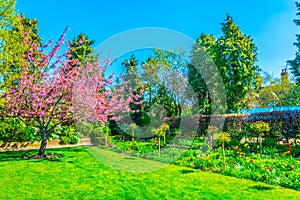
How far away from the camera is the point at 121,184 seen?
5043mm

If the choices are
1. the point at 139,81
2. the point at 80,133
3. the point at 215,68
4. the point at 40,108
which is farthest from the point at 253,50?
the point at 40,108

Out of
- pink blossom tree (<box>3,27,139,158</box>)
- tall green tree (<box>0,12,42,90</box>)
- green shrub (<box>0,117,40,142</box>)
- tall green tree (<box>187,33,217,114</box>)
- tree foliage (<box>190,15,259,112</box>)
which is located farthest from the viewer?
tree foliage (<box>190,15,259,112</box>)

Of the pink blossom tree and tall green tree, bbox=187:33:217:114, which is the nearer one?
the pink blossom tree

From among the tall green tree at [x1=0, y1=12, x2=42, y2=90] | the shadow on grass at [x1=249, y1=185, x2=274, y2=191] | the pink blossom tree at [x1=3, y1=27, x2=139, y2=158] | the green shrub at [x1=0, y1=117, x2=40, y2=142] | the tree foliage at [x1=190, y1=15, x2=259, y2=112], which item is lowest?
the shadow on grass at [x1=249, y1=185, x2=274, y2=191]

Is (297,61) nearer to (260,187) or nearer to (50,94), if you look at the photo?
(260,187)

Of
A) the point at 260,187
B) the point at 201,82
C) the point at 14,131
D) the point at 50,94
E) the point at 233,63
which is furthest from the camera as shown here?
the point at 233,63

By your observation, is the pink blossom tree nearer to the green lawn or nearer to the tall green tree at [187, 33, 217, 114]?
the green lawn

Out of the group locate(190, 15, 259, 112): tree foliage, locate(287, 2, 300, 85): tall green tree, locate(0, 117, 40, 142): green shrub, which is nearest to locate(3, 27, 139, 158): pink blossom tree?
locate(0, 117, 40, 142): green shrub

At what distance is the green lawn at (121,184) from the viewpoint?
4.29m

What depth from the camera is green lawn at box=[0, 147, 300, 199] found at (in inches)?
169

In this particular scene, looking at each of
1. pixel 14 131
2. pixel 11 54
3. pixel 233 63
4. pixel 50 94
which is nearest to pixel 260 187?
pixel 50 94

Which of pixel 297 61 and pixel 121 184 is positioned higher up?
pixel 297 61

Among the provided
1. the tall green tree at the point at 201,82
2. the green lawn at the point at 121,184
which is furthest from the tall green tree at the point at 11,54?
the tall green tree at the point at 201,82

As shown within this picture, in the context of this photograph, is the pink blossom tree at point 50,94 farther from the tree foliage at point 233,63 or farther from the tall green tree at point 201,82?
the tree foliage at point 233,63
